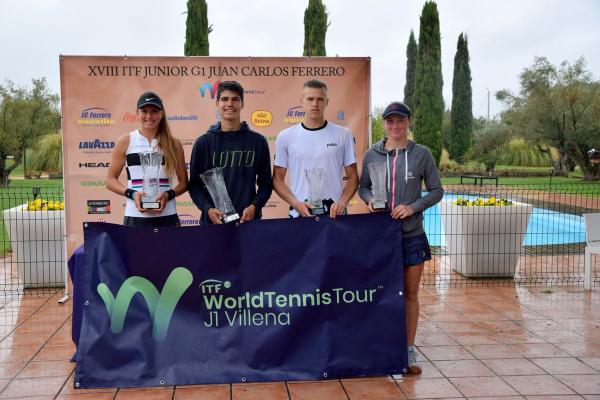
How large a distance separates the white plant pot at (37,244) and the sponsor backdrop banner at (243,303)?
2974 mm

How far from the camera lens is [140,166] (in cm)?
398

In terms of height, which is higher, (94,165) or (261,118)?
(261,118)

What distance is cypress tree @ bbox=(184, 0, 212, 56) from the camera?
62.4 ft

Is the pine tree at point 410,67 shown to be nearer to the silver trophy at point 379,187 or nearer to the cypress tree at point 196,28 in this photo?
the cypress tree at point 196,28

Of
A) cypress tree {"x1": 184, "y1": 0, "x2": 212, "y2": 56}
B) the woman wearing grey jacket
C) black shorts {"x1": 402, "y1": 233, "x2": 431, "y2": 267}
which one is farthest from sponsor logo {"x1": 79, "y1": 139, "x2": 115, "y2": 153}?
cypress tree {"x1": 184, "y1": 0, "x2": 212, "y2": 56}


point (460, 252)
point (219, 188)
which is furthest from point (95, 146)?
point (460, 252)

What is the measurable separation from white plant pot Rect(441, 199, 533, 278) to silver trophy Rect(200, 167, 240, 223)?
3.87 m

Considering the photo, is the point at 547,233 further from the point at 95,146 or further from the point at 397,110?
the point at 95,146

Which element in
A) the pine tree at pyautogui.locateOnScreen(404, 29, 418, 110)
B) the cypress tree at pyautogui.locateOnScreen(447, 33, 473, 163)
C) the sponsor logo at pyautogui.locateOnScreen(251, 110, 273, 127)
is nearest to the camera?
the sponsor logo at pyautogui.locateOnScreen(251, 110, 273, 127)

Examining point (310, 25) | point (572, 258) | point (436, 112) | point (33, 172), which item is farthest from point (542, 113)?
point (33, 172)

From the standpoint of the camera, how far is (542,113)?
27422 mm

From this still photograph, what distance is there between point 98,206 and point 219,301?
9.05 ft

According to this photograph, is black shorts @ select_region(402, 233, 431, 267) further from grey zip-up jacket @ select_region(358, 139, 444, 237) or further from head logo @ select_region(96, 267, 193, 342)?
head logo @ select_region(96, 267, 193, 342)

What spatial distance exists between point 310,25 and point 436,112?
1064cm
